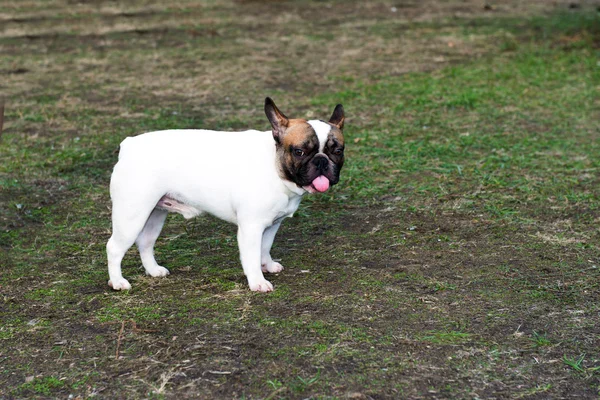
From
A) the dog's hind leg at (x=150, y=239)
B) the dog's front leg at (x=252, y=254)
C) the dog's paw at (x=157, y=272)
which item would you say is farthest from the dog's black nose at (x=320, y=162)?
the dog's paw at (x=157, y=272)

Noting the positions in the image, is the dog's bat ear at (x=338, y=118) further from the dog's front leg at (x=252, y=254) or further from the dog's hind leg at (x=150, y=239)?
the dog's hind leg at (x=150, y=239)

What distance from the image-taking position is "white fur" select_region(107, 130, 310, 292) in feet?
17.0

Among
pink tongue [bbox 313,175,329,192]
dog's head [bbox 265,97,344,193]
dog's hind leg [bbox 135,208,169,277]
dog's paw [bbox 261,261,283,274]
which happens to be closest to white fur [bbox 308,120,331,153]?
dog's head [bbox 265,97,344,193]

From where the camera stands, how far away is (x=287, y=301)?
5.27 m

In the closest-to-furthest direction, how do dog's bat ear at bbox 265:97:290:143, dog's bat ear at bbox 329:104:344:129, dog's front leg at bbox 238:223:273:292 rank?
dog's bat ear at bbox 265:97:290:143, dog's front leg at bbox 238:223:273:292, dog's bat ear at bbox 329:104:344:129

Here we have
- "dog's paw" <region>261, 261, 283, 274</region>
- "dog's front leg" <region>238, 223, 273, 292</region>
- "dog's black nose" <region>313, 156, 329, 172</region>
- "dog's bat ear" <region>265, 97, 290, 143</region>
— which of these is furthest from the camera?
"dog's paw" <region>261, 261, 283, 274</region>

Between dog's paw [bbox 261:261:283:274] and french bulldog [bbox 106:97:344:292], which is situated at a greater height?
french bulldog [bbox 106:97:344:292]

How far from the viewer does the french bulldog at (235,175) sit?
5051 millimetres

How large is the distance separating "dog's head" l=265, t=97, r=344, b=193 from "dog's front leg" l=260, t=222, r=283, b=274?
64 cm

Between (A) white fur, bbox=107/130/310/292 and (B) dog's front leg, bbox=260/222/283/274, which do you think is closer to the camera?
(A) white fur, bbox=107/130/310/292

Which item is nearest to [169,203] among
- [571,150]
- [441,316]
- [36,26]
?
[441,316]

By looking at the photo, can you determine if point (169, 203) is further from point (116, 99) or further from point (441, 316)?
point (116, 99)

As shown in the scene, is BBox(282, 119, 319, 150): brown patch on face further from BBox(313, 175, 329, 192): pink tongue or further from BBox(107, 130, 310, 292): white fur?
BBox(313, 175, 329, 192): pink tongue

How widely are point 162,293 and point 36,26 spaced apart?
1173 cm
